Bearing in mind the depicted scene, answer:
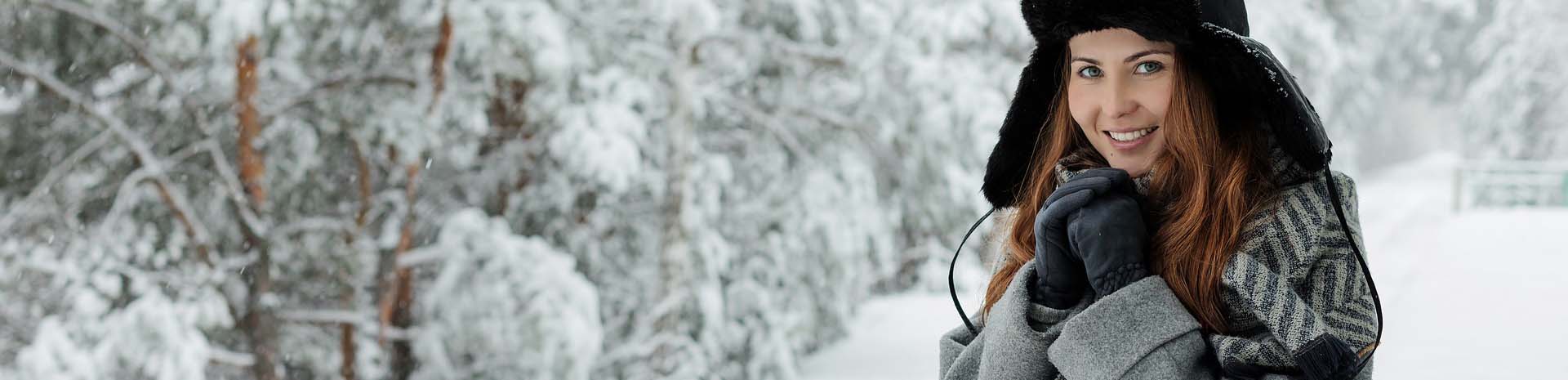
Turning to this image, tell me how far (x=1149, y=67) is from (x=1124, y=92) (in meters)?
0.04

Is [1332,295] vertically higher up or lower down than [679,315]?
higher up

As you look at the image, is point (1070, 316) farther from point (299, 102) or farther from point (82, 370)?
point (299, 102)

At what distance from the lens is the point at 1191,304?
1419 millimetres

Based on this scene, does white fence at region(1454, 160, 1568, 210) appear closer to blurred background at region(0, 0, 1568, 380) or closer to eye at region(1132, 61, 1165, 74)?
blurred background at region(0, 0, 1568, 380)

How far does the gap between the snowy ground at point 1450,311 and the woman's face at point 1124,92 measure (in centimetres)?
384

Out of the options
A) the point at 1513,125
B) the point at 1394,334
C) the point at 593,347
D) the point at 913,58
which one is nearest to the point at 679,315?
the point at 593,347

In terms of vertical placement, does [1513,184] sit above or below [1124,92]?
below

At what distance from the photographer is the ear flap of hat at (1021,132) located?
1.75 meters

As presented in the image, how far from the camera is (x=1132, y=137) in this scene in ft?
4.92

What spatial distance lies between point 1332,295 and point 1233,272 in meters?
0.12

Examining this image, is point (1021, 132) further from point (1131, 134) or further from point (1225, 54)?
point (1225, 54)

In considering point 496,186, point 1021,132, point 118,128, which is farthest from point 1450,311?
point 118,128

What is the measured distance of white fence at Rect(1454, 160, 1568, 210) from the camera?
40.4 feet

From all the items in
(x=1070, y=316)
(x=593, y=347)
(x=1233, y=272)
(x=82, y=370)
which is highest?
(x=1233, y=272)
